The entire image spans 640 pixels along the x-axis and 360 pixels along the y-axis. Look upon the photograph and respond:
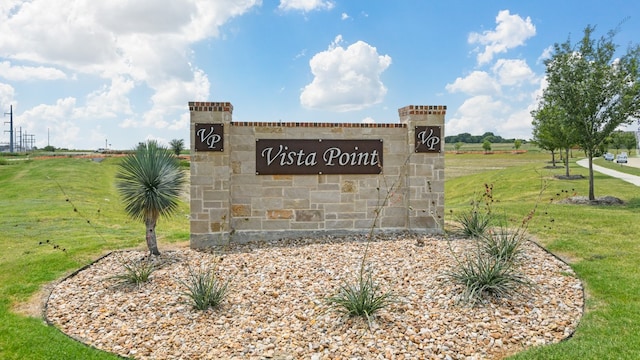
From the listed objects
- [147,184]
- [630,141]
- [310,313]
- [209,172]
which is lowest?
[310,313]

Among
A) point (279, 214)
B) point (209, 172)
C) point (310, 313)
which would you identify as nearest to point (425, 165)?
point (279, 214)

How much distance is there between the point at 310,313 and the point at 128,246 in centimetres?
612

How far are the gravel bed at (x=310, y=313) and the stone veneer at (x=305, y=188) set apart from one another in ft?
5.27

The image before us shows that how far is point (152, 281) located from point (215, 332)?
2.36m

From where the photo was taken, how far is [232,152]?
390 inches

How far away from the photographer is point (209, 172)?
9.65m

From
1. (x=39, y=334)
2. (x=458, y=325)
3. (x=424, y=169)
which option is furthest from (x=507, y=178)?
(x=39, y=334)

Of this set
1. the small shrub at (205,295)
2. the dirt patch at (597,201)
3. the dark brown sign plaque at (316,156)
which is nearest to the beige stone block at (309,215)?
the dark brown sign plaque at (316,156)

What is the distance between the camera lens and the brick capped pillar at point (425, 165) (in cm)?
1036

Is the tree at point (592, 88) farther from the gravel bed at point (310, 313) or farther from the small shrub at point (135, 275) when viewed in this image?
the small shrub at point (135, 275)

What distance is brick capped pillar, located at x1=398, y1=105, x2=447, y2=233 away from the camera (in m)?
10.4

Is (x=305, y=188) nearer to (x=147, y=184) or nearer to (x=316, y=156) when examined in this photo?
(x=316, y=156)

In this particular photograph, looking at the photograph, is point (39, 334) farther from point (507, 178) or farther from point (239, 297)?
point (507, 178)

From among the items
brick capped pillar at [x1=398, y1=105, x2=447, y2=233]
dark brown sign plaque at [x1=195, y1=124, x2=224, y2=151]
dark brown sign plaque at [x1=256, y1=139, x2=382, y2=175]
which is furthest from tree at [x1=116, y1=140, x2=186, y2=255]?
brick capped pillar at [x1=398, y1=105, x2=447, y2=233]
